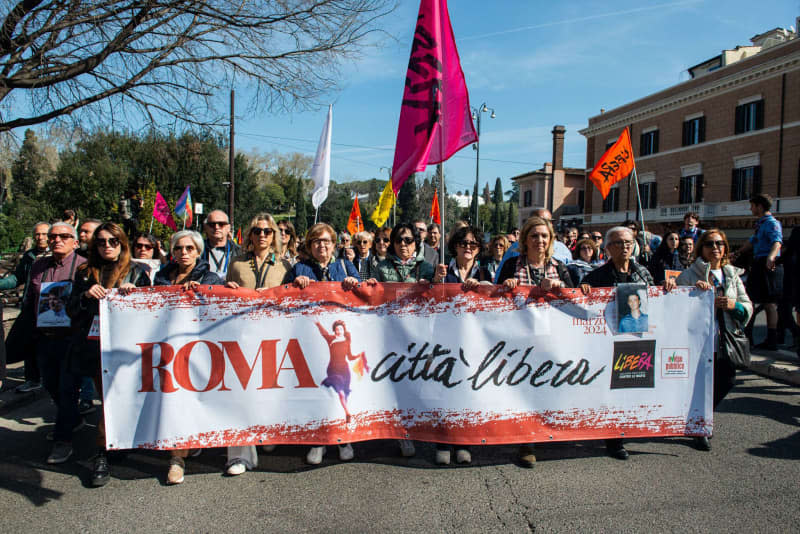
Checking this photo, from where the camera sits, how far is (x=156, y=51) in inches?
229

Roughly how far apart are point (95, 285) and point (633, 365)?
157 inches

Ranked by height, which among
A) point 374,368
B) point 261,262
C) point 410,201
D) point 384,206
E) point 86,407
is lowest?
point 86,407

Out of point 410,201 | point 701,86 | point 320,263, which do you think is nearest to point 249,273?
point 320,263

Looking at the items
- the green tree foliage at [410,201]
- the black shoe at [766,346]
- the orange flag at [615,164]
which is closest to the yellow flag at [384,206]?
the orange flag at [615,164]

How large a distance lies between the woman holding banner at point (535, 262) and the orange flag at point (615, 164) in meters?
6.34

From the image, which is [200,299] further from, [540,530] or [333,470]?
[540,530]

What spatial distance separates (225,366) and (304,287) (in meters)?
0.80

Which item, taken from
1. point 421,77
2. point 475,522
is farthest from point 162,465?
point 421,77

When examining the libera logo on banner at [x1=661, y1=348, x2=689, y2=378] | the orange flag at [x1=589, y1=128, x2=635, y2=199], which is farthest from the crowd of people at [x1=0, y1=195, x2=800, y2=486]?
the orange flag at [x1=589, y1=128, x2=635, y2=199]

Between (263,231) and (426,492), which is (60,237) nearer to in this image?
(263,231)

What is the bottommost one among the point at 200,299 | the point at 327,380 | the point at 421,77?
the point at 327,380

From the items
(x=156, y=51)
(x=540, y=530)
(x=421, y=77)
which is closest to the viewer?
(x=540, y=530)

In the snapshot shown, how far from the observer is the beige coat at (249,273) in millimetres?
4184

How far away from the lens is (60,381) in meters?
3.89
